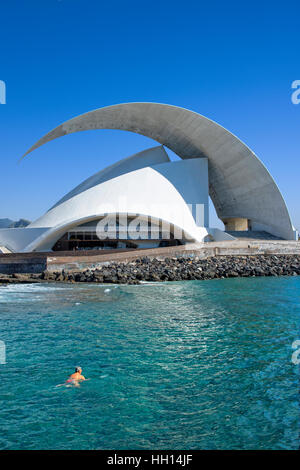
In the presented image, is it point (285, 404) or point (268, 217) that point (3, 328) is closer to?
point (285, 404)

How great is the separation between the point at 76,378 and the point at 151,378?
101 cm

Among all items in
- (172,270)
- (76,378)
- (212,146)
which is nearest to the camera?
(76,378)

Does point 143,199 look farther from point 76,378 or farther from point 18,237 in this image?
point 76,378

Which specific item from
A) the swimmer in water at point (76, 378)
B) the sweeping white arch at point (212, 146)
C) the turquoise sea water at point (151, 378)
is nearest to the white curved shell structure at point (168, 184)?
the sweeping white arch at point (212, 146)

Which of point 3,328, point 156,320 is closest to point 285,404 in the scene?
point 156,320

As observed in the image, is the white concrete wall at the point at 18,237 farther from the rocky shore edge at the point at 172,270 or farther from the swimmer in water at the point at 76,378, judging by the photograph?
the swimmer in water at the point at 76,378

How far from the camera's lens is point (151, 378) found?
504 centimetres

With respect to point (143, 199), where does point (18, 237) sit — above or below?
below

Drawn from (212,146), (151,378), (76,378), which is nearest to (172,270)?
(151,378)

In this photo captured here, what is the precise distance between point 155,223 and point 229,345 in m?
17.3

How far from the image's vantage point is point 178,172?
26.6m

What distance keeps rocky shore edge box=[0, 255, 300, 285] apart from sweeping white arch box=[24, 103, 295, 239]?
617 cm

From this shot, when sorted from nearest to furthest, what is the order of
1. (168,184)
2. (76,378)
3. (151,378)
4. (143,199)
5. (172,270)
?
(76,378)
(151,378)
(172,270)
(143,199)
(168,184)

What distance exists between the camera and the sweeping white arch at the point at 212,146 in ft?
83.0
